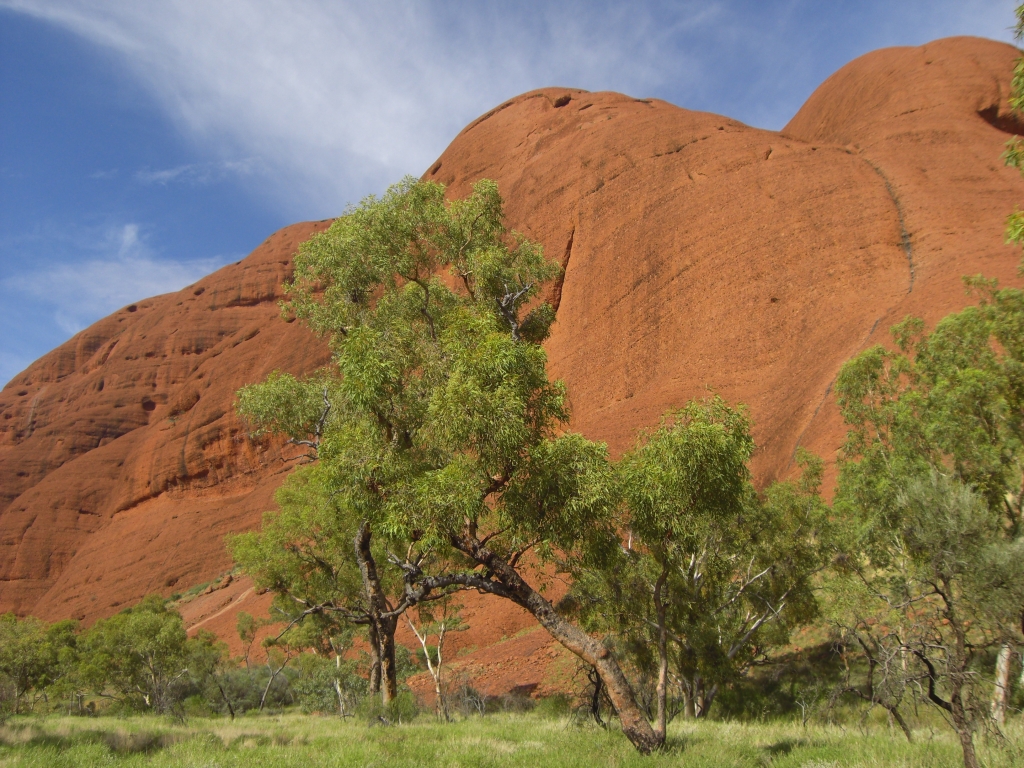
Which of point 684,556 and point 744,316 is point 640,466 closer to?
point 684,556

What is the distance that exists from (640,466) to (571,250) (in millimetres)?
40473

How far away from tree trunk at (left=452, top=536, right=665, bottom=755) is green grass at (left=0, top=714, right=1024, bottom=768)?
305 mm

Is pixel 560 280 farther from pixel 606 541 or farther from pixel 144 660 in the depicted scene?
pixel 606 541

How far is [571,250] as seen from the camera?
48750 mm

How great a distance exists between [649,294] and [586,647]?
35.3 m

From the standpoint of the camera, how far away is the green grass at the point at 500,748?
25.7ft

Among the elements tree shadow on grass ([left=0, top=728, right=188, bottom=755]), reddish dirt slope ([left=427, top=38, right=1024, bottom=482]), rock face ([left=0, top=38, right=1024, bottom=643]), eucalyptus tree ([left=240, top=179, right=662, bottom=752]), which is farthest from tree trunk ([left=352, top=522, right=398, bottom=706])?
reddish dirt slope ([left=427, top=38, right=1024, bottom=482])

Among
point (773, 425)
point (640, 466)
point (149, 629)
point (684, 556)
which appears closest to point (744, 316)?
point (773, 425)

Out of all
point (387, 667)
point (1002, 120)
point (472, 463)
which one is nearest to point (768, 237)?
point (1002, 120)

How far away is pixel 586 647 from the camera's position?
863 cm

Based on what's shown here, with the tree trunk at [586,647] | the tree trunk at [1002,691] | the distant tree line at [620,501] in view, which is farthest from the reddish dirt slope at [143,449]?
the tree trunk at [1002,691]

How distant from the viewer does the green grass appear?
7.83 metres

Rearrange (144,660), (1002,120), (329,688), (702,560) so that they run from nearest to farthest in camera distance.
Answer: (702,560), (329,688), (144,660), (1002,120)

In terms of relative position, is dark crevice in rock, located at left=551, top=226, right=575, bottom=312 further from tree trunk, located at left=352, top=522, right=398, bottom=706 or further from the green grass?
the green grass
